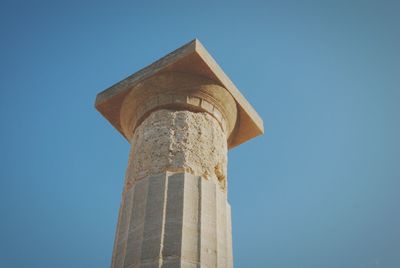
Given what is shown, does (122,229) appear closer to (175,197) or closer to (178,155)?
(175,197)

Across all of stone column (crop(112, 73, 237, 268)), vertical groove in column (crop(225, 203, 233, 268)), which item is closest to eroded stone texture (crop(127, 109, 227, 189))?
stone column (crop(112, 73, 237, 268))

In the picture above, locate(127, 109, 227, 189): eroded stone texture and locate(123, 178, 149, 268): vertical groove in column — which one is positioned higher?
locate(127, 109, 227, 189): eroded stone texture

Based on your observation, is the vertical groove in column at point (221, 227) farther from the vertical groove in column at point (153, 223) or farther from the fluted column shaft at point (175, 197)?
the vertical groove in column at point (153, 223)

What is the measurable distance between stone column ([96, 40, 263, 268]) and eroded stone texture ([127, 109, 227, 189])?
0.5 inches

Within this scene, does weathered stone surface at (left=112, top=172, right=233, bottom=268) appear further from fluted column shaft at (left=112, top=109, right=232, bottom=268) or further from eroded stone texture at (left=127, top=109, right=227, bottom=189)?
eroded stone texture at (left=127, top=109, right=227, bottom=189)

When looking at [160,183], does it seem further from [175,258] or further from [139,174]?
[175,258]

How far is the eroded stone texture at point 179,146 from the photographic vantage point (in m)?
5.11

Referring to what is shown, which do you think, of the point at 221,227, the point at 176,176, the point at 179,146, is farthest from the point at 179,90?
the point at 221,227

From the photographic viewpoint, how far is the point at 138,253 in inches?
173

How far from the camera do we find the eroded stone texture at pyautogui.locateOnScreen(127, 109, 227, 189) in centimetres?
511

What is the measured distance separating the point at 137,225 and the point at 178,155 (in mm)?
982

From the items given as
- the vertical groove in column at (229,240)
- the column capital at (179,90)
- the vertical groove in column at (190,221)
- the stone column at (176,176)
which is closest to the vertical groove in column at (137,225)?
the stone column at (176,176)

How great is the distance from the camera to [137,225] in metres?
4.66

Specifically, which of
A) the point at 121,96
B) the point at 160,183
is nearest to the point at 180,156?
the point at 160,183
